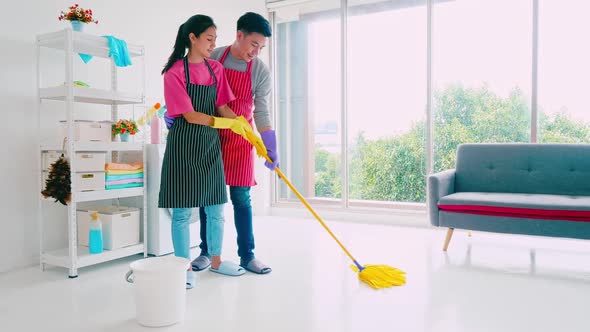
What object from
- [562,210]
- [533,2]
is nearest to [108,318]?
[562,210]

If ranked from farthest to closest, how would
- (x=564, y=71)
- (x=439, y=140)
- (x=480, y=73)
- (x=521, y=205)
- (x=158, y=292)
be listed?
(x=439, y=140) → (x=480, y=73) → (x=564, y=71) → (x=521, y=205) → (x=158, y=292)

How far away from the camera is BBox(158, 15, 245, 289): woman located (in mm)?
2184

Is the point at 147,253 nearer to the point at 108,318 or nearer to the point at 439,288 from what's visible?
the point at 108,318

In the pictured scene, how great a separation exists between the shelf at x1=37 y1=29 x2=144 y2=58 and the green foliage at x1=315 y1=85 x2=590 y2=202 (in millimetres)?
2430

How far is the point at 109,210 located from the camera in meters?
2.88

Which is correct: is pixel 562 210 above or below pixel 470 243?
above

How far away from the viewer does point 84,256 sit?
2570 mm

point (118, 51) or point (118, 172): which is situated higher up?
point (118, 51)

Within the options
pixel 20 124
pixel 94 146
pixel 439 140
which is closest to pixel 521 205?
pixel 439 140

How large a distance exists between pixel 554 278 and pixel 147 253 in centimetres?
237

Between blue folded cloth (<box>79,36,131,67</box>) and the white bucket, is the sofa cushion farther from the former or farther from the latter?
blue folded cloth (<box>79,36,131,67</box>)

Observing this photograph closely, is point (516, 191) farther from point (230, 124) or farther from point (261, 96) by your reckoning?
point (230, 124)

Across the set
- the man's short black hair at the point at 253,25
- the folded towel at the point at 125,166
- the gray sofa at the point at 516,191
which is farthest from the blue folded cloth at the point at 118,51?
the gray sofa at the point at 516,191

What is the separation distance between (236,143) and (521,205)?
1678 mm
